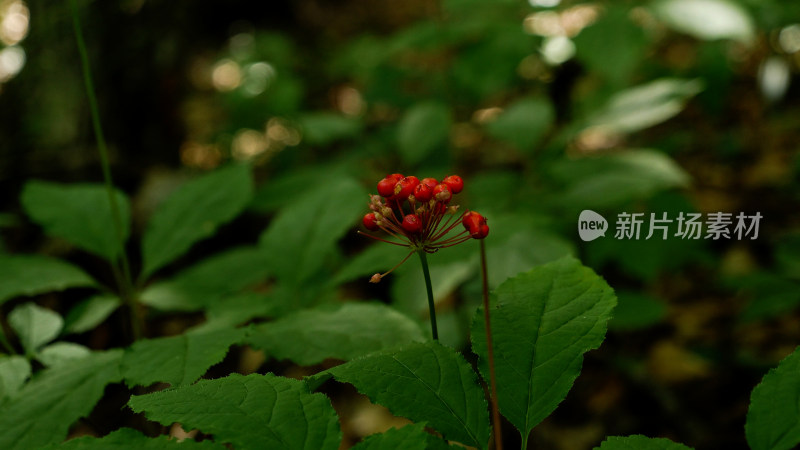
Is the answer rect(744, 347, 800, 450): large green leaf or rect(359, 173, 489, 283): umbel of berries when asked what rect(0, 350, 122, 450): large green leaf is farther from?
rect(744, 347, 800, 450): large green leaf

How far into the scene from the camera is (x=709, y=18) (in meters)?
1.69

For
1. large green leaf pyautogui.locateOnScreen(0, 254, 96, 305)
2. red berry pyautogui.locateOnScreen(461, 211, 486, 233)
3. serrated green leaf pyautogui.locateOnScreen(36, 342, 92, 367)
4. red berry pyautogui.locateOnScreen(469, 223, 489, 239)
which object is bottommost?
serrated green leaf pyautogui.locateOnScreen(36, 342, 92, 367)

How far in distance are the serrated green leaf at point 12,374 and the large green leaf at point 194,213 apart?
0.32m

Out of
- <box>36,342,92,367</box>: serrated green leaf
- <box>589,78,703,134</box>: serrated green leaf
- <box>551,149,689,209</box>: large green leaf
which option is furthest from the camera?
<box>589,78,703,134</box>: serrated green leaf

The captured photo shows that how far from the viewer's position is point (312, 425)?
2.13 ft

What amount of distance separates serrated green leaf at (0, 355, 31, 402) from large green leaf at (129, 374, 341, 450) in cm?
38

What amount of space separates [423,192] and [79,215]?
939mm

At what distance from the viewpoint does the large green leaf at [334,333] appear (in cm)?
88

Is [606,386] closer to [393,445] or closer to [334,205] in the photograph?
[334,205]

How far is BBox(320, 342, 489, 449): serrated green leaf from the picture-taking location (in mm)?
689

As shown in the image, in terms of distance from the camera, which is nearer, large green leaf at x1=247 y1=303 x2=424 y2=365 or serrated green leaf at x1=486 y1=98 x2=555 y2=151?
large green leaf at x1=247 y1=303 x2=424 y2=365

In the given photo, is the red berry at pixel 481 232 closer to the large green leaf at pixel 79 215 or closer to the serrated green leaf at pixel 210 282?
the serrated green leaf at pixel 210 282

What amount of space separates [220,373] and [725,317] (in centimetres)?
213

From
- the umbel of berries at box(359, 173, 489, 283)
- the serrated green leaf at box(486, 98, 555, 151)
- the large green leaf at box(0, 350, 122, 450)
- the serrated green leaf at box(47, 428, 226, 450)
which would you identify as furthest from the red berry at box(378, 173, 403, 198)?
the serrated green leaf at box(486, 98, 555, 151)
